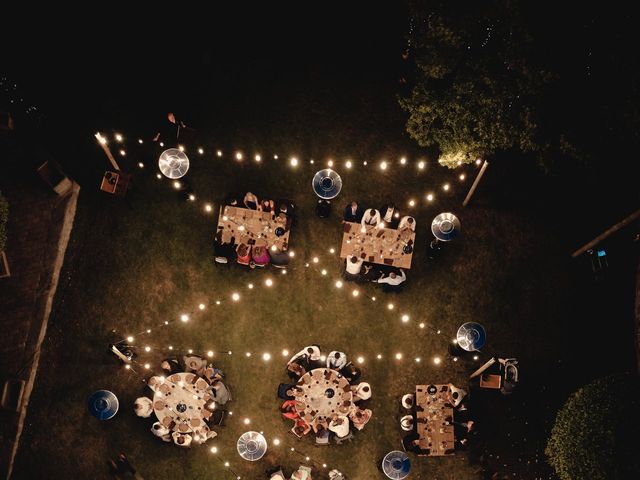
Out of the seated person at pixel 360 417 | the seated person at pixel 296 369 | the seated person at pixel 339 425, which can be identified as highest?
the seated person at pixel 296 369

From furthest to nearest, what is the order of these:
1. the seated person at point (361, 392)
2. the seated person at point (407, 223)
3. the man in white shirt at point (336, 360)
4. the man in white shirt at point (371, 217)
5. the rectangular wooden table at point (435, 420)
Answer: the man in white shirt at point (371, 217) → the seated person at point (407, 223) → the man in white shirt at point (336, 360) → the seated person at point (361, 392) → the rectangular wooden table at point (435, 420)

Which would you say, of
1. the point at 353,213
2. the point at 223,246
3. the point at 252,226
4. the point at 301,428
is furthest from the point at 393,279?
the point at 223,246

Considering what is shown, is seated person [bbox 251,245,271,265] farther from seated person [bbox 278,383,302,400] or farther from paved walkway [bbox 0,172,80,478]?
paved walkway [bbox 0,172,80,478]

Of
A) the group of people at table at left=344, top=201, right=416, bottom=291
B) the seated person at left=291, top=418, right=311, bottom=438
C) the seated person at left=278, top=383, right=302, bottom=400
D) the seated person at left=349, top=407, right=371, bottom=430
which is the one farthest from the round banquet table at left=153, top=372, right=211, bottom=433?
the group of people at table at left=344, top=201, right=416, bottom=291

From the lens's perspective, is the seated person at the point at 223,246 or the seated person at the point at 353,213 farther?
the seated person at the point at 353,213

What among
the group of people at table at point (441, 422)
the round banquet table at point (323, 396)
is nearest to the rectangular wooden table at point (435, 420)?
the group of people at table at point (441, 422)

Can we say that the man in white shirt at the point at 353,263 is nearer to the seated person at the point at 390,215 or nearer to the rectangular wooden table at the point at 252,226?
the seated person at the point at 390,215

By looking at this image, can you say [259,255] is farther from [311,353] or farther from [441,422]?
[441,422]
